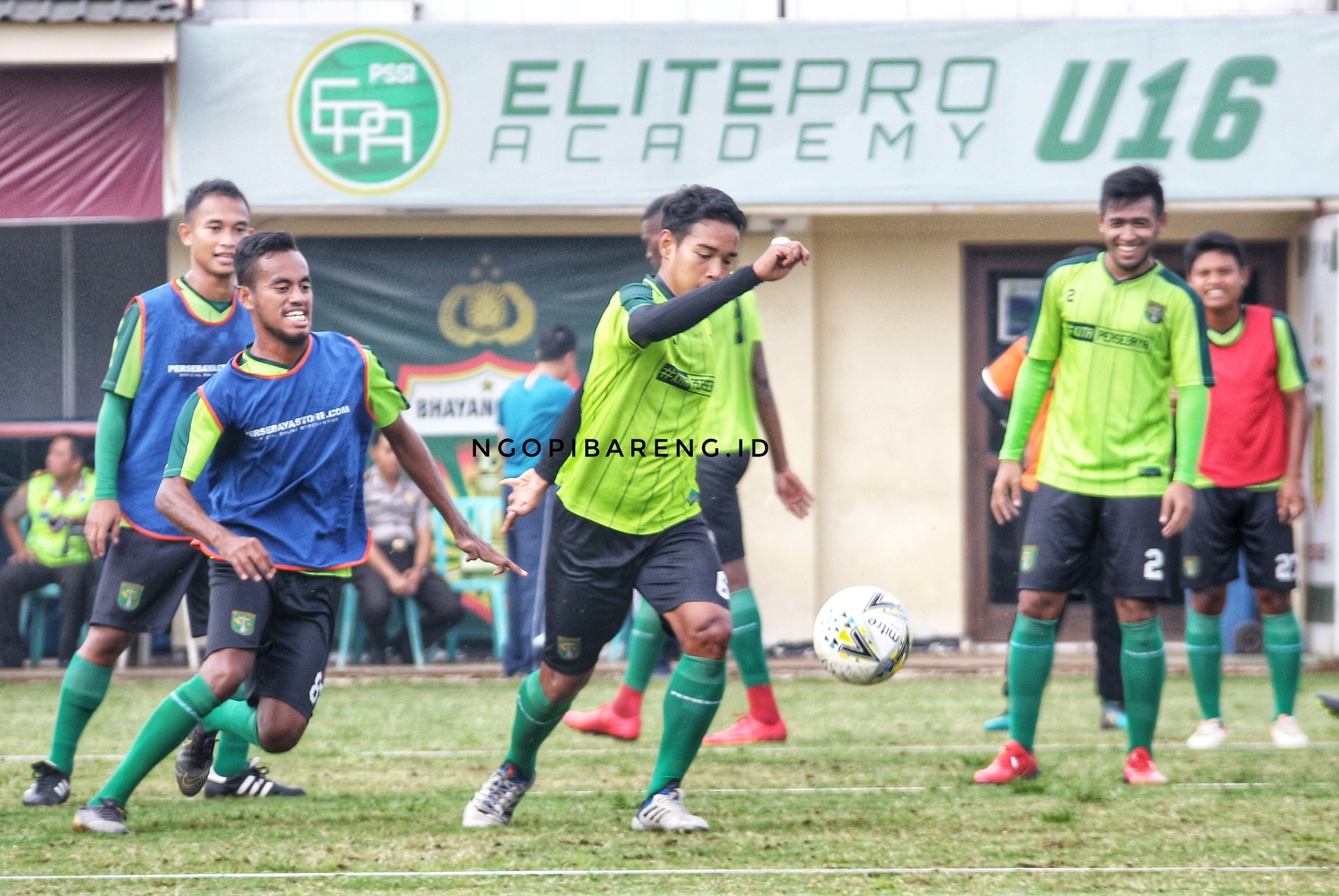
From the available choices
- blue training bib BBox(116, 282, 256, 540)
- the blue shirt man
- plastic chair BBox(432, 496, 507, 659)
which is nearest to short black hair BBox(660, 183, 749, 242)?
blue training bib BBox(116, 282, 256, 540)

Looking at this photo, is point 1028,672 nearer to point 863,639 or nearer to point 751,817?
point 863,639

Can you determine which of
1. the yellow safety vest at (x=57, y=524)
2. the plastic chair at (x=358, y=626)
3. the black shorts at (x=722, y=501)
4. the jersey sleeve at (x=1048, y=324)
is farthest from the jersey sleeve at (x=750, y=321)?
the yellow safety vest at (x=57, y=524)

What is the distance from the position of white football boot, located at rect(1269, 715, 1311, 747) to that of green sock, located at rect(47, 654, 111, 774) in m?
4.78

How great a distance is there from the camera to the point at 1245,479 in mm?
7902

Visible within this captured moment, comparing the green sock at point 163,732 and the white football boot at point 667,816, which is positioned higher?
the green sock at point 163,732

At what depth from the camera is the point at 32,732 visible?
852 cm

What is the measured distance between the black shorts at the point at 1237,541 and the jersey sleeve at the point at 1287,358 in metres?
0.49

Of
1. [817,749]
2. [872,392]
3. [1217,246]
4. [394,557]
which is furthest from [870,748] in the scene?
[872,392]

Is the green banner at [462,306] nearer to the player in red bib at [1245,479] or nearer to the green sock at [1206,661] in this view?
the player in red bib at [1245,479]

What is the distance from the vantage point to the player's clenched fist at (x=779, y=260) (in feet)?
16.0

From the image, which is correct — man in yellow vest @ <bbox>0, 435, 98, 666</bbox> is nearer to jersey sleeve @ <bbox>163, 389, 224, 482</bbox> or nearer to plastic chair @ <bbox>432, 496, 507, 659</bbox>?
plastic chair @ <bbox>432, 496, 507, 659</bbox>

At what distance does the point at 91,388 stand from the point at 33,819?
734 cm

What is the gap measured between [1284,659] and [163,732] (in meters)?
4.86

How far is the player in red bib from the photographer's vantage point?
303 inches
